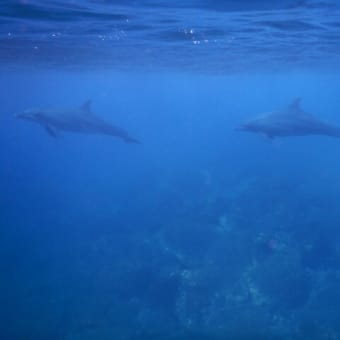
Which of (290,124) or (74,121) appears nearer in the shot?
(290,124)

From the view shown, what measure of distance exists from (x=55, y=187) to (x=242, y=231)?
843 inches

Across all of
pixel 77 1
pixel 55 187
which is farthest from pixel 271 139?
pixel 55 187

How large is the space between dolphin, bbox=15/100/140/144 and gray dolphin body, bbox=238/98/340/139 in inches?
284

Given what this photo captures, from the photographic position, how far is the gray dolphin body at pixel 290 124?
885 inches

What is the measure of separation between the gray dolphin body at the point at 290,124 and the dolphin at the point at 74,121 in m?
7.21

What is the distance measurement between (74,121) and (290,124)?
12084 mm

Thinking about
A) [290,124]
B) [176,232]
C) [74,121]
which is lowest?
[176,232]

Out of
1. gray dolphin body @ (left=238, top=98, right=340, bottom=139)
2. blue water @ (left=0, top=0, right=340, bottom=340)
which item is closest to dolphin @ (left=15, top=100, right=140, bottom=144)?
blue water @ (left=0, top=0, right=340, bottom=340)

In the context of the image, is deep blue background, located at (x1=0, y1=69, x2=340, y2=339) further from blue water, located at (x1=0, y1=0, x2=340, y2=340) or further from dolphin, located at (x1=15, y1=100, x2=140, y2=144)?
dolphin, located at (x1=15, y1=100, x2=140, y2=144)

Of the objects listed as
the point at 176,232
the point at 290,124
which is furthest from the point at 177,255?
the point at 290,124

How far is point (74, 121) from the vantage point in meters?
23.6

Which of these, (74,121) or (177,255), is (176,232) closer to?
(177,255)

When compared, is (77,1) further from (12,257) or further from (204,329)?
(12,257)

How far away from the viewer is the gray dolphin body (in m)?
22.5
